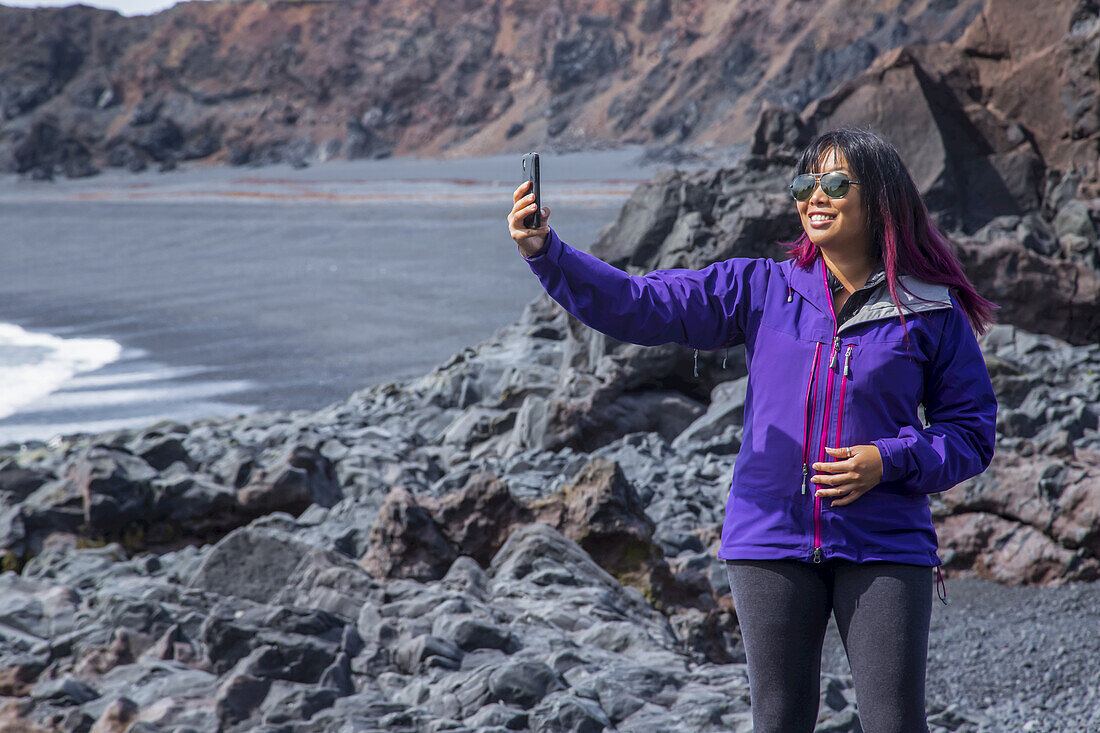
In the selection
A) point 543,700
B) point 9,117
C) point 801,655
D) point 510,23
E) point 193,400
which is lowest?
point 193,400

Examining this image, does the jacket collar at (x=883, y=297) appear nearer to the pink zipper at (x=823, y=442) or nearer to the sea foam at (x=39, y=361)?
the pink zipper at (x=823, y=442)

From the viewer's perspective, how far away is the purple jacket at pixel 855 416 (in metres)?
1.91

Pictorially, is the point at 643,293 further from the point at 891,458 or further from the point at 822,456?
the point at 891,458

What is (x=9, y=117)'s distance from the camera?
90.7 m

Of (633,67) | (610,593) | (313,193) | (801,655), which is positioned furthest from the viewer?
(633,67)

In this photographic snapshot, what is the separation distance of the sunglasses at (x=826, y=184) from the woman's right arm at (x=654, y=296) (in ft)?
0.59

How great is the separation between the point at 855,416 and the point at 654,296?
0.47 m

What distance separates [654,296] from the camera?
212 cm

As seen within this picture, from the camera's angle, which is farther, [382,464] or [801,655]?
[382,464]

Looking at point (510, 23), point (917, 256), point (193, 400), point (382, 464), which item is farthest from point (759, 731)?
point (510, 23)

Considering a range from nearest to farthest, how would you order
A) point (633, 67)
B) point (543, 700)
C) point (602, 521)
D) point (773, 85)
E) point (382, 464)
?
point (543, 700) → point (602, 521) → point (382, 464) → point (773, 85) → point (633, 67)

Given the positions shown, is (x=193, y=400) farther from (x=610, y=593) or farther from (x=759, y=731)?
(x=759, y=731)

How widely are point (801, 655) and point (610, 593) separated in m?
2.41

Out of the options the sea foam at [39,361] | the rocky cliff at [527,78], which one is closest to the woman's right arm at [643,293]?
the rocky cliff at [527,78]
